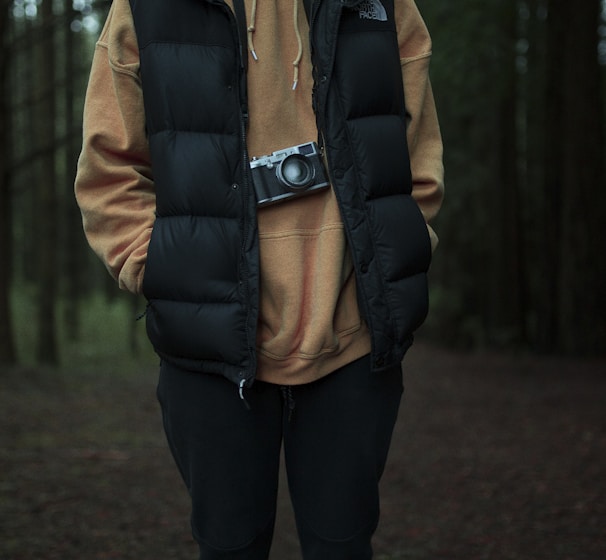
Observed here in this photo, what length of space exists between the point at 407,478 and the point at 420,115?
13.5 feet

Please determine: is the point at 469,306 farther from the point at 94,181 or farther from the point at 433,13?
the point at 94,181

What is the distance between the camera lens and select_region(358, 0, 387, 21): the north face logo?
2.54 metres

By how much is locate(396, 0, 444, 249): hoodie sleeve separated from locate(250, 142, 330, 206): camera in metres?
0.40

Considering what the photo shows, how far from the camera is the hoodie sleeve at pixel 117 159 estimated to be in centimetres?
250

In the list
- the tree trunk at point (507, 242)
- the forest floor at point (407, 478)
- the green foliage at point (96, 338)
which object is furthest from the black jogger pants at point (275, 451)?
the tree trunk at point (507, 242)

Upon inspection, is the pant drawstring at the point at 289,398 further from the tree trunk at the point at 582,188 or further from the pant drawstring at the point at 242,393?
the tree trunk at the point at 582,188

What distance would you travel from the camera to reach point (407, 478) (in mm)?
6375

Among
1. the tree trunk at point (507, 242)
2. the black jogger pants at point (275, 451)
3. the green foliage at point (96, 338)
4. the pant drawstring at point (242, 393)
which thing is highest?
the pant drawstring at point (242, 393)

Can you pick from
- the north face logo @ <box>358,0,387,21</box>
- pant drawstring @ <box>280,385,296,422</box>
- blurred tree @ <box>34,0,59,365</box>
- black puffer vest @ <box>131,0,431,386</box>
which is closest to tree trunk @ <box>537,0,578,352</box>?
blurred tree @ <box>34,0,59,365</box>

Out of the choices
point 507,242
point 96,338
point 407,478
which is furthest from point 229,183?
point 96,338

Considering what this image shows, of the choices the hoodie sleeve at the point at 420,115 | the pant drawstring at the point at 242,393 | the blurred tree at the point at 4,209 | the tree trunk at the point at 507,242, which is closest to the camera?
the pant drawstring at the point at 242,393

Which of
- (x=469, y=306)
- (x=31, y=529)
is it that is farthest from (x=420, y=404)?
(x=469, y=306)

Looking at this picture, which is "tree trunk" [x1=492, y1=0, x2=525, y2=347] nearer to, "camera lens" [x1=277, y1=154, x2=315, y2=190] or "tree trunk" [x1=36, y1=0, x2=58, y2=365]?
"tree trunk" [x1=36, y1=0, x2=58, y2=365]

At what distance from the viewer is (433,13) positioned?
12.0 meters
